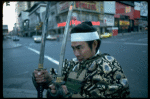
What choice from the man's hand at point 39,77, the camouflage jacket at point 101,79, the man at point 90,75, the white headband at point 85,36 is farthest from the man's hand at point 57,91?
the white headband at point 85,36

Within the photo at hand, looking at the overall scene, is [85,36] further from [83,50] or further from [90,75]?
[90,75]

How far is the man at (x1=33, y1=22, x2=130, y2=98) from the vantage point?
47.2 inches

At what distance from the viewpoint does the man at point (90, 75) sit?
120cm

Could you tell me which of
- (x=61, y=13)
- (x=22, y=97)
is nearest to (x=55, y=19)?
(x=61, y=13)

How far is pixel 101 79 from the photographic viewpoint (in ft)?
3.97

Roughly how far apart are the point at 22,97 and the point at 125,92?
106 inches

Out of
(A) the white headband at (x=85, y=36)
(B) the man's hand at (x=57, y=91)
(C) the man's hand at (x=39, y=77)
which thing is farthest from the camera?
(C) the man's hand at (x=39, y=77)

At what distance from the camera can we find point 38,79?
148 centimetres

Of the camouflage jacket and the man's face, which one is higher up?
the man's face

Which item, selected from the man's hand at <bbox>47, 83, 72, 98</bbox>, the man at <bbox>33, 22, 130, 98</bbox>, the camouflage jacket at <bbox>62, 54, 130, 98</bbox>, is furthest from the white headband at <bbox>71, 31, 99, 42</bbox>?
the man's hand at <bbox>47, 83, 72, 98</bbox>

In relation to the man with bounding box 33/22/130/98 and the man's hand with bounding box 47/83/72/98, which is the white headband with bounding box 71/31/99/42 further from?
the man's hand with bounding box 47/83/72/98

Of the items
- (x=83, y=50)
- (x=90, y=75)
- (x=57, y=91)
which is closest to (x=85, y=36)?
(x=83, y=50)

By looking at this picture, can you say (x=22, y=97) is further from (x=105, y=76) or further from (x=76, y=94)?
(x=105, y=76)

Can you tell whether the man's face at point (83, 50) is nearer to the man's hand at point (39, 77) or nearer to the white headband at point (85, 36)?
the white headband at point (85, 36)
